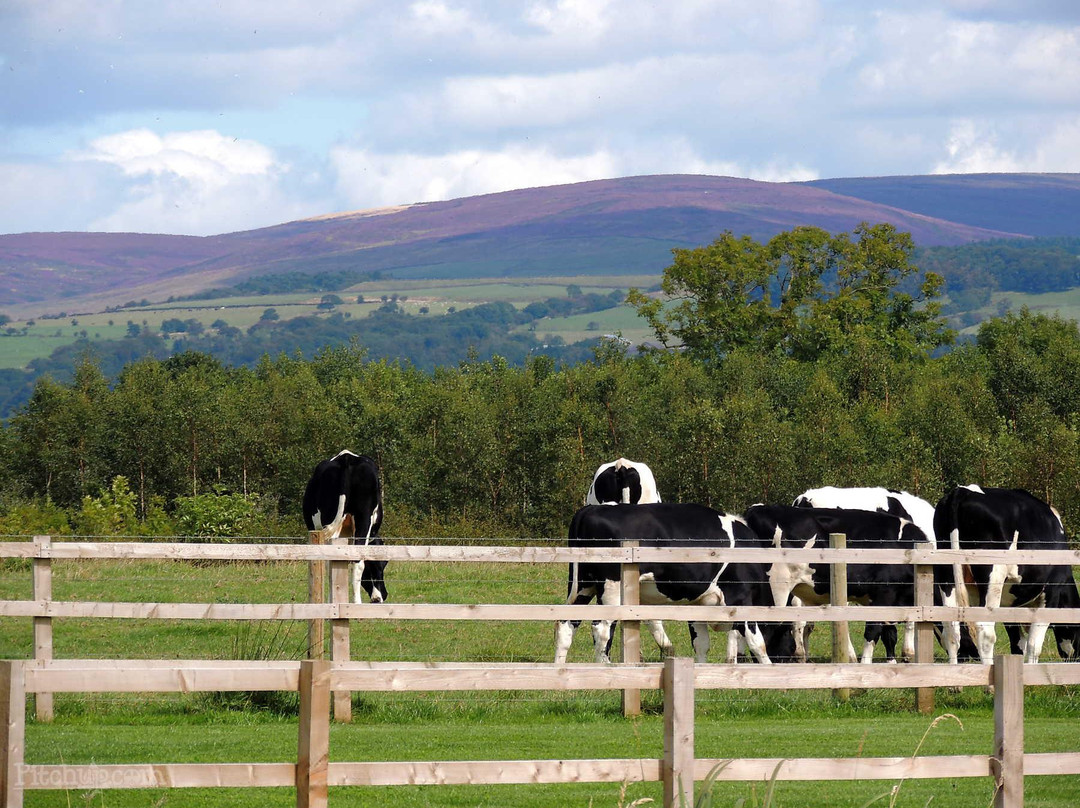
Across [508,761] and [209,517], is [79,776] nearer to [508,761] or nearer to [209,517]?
[508,761]

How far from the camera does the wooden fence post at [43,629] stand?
11.2 m

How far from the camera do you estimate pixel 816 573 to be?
16.8m

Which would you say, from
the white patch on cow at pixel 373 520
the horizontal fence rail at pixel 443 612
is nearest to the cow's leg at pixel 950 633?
the horizontal fence rail at pixel 443 612

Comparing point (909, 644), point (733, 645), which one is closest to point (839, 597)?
point (733, 645)

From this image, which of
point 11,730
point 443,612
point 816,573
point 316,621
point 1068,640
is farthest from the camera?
point 816,573

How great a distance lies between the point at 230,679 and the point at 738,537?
10621mm

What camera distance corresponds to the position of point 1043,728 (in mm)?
11523

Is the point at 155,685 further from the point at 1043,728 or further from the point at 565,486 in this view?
the point at 565,486

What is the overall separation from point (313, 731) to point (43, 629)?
21.6 feet

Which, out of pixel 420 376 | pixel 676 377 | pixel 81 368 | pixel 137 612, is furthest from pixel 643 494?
pixel 420 376

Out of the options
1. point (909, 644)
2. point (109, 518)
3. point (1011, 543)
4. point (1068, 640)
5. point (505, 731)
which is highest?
point (1011, 543)

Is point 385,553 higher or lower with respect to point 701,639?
higher

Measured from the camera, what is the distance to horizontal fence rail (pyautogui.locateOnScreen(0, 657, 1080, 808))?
5.48 metres

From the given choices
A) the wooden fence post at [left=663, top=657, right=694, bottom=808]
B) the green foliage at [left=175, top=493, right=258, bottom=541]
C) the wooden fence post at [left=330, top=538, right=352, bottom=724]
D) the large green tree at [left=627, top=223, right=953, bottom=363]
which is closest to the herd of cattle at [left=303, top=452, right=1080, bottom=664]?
the wooden fence post at [left=330, top=538, right=352, bottom=724]
